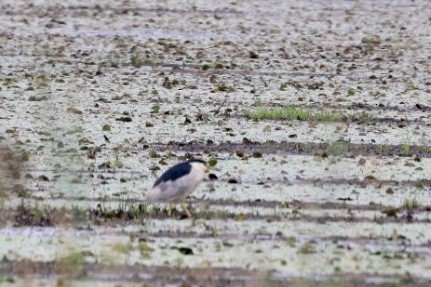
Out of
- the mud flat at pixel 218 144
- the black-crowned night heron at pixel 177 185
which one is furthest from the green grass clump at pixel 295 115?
the black-crowned night heron at pixel 177 185

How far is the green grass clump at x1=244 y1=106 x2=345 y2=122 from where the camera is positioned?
11680 mm

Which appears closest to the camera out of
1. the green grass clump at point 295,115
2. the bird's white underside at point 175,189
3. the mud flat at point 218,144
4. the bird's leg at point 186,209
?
the mud flat at point 218,144

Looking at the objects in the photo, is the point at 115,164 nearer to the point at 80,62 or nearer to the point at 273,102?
the point at 273,102

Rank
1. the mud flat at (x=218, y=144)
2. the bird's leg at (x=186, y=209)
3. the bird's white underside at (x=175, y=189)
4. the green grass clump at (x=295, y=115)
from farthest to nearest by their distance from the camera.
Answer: the green grass clump at (x=295, y=115) < the bird's leg at (x=186, y=209) < the bird's white underside at (x=175, y=189) < the mud flat at (x=218, y=144)

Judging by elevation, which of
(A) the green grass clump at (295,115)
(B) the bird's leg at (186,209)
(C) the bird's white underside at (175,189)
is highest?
(C) the bird's white underside at (175,189)

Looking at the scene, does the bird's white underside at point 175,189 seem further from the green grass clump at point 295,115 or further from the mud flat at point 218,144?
the green grass clump at point 295,115

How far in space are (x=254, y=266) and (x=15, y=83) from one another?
700 cm

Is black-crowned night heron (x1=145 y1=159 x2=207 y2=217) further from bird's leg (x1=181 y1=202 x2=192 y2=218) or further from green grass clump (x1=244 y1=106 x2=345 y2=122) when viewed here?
green grass clump (x1=244 y1=106 x2=345 y2=122)

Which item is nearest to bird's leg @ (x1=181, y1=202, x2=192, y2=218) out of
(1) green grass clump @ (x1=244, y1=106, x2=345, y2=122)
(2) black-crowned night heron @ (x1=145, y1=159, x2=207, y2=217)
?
(2) black-crowned night heron @ (x1=145, y1=159, x2=207, y2=217)

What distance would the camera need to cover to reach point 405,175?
940cm

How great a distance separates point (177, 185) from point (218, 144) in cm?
285

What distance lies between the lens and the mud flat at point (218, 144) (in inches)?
270

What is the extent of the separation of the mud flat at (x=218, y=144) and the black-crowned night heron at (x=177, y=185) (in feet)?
0.34

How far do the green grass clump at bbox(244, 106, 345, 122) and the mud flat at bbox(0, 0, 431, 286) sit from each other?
2 cm
